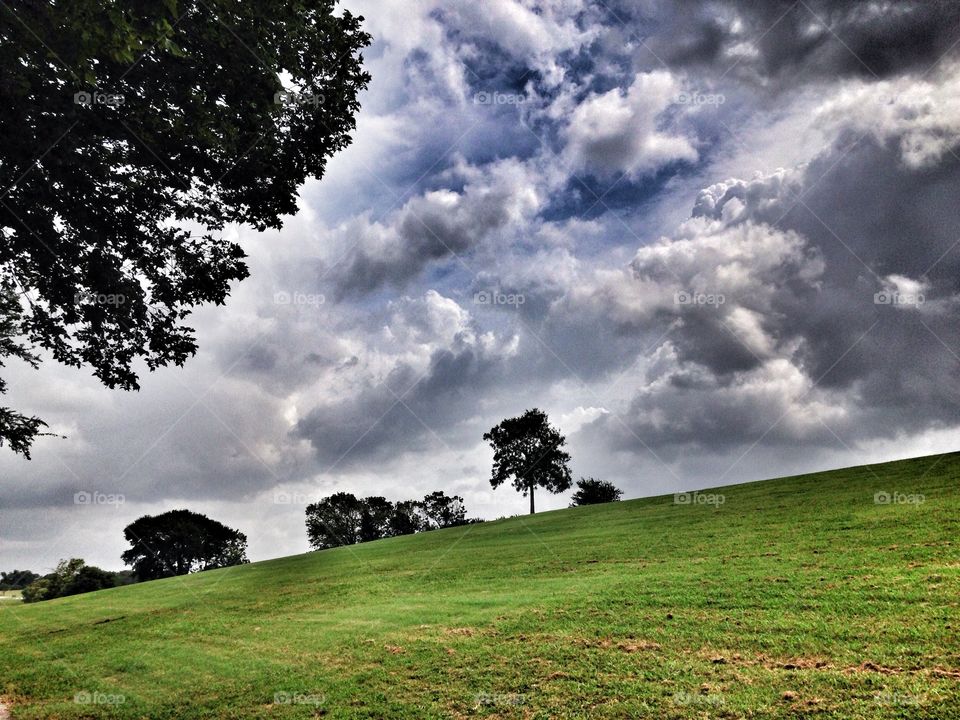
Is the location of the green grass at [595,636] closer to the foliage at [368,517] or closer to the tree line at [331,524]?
the tree line at [331,524]

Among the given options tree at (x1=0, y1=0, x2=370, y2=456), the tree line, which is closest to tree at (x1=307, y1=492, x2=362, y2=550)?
the tree line

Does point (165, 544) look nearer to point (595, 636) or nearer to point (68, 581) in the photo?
point (68, 581)

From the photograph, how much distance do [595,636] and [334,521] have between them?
10570 cm

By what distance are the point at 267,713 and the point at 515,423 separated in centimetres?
7067

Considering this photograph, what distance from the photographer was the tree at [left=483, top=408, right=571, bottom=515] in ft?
261

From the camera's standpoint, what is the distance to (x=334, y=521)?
364ft

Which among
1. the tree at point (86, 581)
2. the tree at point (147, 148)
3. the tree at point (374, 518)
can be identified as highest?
the tree at point (147, 148)

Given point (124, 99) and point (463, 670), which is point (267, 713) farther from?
point (124, 99)

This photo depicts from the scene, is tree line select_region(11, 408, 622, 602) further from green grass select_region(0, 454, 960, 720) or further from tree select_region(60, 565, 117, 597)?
green grass select_region(0, 454, 960, 720)

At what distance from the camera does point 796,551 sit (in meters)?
20.3

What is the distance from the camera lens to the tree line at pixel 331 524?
77188 mm

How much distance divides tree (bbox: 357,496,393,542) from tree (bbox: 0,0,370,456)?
103 meters

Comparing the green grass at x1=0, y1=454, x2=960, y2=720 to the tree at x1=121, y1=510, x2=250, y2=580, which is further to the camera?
the tree at x1=121, y1=510, x2=250, y2=580

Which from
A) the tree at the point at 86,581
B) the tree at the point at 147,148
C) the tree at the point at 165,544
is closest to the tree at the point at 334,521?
the tree at the point at 165,544
